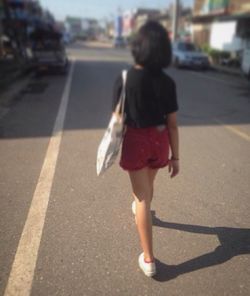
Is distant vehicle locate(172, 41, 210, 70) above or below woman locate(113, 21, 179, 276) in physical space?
below

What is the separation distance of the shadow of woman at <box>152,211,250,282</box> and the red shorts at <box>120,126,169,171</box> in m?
0.94

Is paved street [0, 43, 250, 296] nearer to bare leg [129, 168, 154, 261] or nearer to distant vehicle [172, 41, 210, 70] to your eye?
bare leg [129, 168, 154, 261]

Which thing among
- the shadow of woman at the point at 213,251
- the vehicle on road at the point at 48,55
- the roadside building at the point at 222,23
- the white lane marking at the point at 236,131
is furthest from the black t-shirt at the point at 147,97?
the roadside building at the point at 222,23

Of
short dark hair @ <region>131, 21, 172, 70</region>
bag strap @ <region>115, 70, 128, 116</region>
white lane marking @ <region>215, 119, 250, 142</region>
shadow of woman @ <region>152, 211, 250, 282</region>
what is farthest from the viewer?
white lane marking @ <region>215, 119, 250, 142</region>

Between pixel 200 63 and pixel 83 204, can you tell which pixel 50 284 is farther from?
pixel 200 63

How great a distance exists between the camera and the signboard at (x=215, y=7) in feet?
95.8

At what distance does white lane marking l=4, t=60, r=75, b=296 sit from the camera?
3008 millimetres

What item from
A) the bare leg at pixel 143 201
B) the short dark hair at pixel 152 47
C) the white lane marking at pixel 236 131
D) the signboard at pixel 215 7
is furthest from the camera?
the signboard at pixel 215 7

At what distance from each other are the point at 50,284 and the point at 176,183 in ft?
7.96

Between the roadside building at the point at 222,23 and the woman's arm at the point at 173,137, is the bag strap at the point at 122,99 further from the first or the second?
the roadside building at the point at 222,23

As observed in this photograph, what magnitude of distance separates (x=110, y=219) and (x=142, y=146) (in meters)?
1.35

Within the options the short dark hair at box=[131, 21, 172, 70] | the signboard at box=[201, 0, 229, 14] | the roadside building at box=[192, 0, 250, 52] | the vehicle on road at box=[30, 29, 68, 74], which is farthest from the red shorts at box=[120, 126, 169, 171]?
the signboard at box=[201, 0, 229, 14]

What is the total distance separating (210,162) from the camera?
579 cm

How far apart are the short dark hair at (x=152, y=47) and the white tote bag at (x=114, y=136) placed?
189 mm
